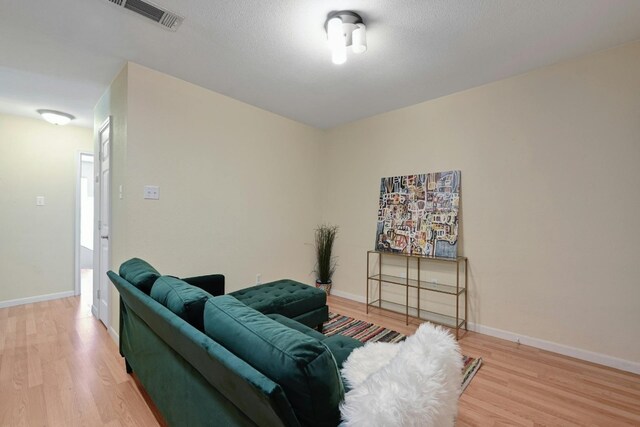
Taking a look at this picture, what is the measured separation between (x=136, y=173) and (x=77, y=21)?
43.0 inches

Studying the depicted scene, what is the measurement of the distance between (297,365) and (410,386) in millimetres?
396

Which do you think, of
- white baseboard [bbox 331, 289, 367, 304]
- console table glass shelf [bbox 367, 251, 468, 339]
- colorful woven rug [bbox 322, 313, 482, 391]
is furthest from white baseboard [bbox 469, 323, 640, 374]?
white baseboard [bbox 331, 289, 367, 304]

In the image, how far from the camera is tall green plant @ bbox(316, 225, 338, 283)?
13.5 ft

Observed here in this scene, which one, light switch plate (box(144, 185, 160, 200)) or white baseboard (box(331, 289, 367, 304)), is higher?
light switch plate (box(144, 185, 160, 200))

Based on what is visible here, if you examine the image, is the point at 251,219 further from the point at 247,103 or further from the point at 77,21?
the point at 77,21

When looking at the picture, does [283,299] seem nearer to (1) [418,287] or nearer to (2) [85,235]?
(1) [418,287]

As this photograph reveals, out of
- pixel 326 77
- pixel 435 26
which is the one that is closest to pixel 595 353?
pixel 435 26

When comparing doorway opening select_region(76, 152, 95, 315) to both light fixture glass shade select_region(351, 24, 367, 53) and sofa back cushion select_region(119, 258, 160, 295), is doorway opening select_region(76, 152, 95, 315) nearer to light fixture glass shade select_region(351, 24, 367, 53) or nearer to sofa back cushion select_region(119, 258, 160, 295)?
sofa back cushion select_region(119, 258, 160, 295)

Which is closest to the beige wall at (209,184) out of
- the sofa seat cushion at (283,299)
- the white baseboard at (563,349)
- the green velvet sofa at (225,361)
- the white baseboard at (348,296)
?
the white baseboard at (348,296)

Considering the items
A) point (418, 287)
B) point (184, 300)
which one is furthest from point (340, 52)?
point (418, 287)

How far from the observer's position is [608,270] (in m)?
2.24

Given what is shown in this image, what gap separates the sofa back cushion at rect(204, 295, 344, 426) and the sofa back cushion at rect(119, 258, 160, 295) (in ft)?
3.20

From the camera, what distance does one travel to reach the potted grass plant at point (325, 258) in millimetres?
4102

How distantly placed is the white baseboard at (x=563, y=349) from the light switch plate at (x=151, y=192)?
333 centimetres
